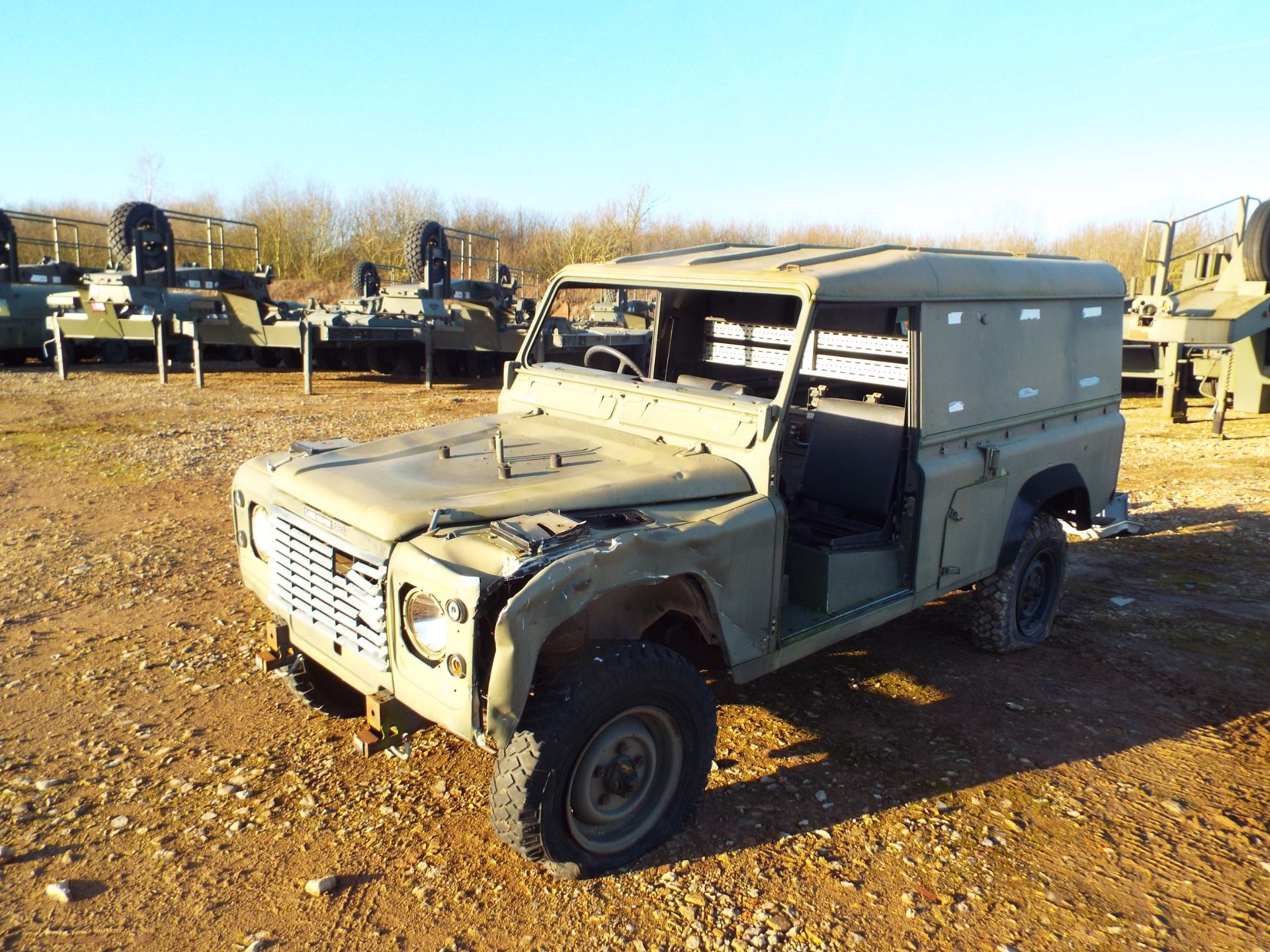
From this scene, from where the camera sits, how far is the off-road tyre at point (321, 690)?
3.70 metres

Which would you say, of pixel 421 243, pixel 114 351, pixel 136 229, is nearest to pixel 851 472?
pixel 421 243

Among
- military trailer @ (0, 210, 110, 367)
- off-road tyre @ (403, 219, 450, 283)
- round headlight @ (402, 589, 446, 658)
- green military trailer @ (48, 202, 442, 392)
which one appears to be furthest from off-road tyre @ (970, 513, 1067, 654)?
military trailer @ (0, 210, 110, 367)

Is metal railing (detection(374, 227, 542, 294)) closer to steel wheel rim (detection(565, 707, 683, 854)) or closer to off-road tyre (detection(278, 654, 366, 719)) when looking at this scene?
off-road tyre (detection(278, 654, 366, 719))

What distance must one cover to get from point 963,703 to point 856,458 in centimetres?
130

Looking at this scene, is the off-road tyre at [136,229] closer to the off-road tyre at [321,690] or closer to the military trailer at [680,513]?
the military trailer at [680,513]

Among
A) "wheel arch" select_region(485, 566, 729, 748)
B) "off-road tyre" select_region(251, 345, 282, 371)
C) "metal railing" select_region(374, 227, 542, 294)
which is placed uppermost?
"metal railing" select_region(374, 227, 542, 294)

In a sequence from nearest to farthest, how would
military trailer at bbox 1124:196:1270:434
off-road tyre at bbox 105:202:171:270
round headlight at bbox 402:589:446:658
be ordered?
round headlight at bbox 402:589:446:658, military trailer at bbox 1124:196:1270:434, off-road tyre at bbox 105:202:171:270

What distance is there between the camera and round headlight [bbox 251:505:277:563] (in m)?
3.79

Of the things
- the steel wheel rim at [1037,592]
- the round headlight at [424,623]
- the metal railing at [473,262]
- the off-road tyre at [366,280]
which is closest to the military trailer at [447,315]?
the metal railing at [473,262]

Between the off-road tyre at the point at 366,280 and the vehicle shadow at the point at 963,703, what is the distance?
666 inches

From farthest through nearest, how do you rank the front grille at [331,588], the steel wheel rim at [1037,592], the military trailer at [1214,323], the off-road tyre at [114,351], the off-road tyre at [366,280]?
the off-road tyre at [366,280] → the off-road tyre at [114,351] → the military trailer at [1214,323] → the steel wheel rim at [1037,592] → the front grille at [331,588]

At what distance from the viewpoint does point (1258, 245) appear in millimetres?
12070

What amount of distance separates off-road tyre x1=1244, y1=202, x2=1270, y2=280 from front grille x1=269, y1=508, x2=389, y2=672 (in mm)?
12821

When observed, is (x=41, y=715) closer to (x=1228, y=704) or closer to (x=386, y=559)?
(x=386, y=559)
